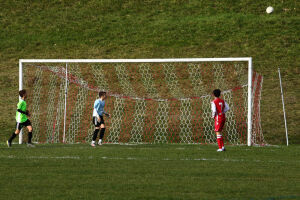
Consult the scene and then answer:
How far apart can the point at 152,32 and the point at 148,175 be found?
27.5 meters

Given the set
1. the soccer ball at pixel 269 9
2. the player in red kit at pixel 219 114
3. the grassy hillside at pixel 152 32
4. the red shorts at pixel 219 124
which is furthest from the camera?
the soccer ball at pixel 269 9

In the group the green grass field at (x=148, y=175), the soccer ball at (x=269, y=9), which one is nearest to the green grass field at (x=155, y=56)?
the green grass field at (x=148, y=175)

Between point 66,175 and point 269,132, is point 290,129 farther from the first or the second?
point 66,175

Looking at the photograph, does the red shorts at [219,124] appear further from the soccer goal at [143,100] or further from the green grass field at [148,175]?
the soccer goal at [143,100]

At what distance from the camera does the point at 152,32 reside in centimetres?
3694

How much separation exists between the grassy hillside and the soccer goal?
6.03 feet

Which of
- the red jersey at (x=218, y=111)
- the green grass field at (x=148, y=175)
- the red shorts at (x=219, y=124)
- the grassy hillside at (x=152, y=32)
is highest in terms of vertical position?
the grassy hillside at (x=152, y=32)

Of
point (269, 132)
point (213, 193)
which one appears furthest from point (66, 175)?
point (269, 132)

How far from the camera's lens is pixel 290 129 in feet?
76.3

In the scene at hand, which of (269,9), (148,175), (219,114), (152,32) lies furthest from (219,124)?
(269,9)

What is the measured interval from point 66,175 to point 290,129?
49.2 feet

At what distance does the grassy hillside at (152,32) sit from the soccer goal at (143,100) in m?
1.84

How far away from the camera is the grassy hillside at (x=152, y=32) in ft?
108

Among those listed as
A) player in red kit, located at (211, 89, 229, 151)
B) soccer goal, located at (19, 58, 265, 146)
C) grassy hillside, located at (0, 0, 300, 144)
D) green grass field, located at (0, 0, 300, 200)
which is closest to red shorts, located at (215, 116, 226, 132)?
player in red kit, located at (211, 89, 229, 151)
